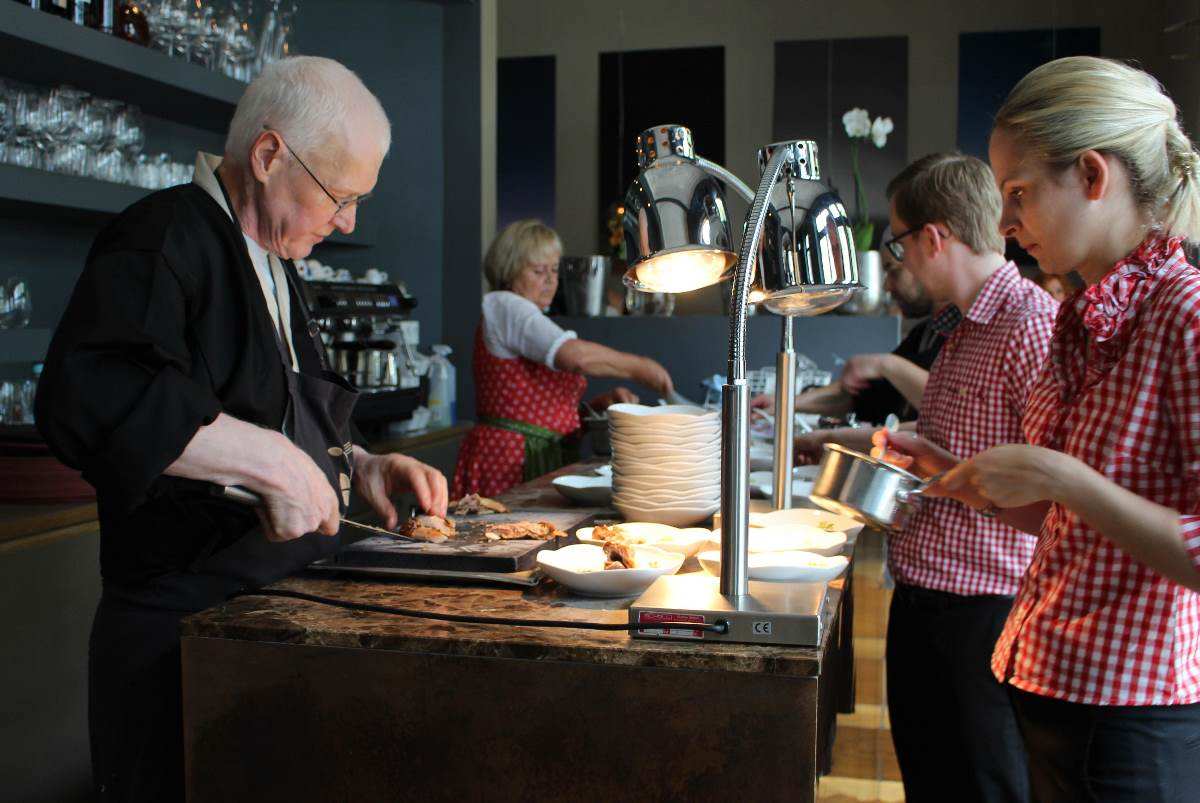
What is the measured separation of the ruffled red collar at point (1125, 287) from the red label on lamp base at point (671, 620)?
64cm

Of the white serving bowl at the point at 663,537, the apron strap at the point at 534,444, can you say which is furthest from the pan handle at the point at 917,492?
the apron strap at the point at 534,444

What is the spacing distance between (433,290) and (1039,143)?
4098 mm

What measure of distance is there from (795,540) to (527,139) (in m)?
5.77

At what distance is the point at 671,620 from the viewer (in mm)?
1369

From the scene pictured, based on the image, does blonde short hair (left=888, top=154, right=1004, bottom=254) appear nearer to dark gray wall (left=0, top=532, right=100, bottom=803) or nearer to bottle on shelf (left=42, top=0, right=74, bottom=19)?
dark gray wall (left=0, top=532, right=100, bottom=803)

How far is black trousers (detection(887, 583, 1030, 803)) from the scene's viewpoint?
83.3 inches

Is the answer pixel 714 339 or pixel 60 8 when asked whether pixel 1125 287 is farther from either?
pixel 714 339

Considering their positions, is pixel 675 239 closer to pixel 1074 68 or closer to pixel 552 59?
pixel 1074 68

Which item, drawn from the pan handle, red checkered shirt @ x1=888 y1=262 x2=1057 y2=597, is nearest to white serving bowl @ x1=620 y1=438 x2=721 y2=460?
red checkered shirt @ x1=888 y1=262 x2=1057 y2=597

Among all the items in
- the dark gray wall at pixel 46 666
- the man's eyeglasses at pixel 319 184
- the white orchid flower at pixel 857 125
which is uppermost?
the white orchid flower at pixel 857 125

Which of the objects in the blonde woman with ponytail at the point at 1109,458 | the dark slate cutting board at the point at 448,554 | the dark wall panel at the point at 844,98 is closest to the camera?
the blonde woman with ponytail at the point at 1109,458


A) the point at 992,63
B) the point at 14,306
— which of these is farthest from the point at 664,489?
the point at 992,63

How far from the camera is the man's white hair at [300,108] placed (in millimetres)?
1751

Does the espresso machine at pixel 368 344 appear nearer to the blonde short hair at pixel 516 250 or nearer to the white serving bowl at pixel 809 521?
the blonde short hair at pixel 516 250
